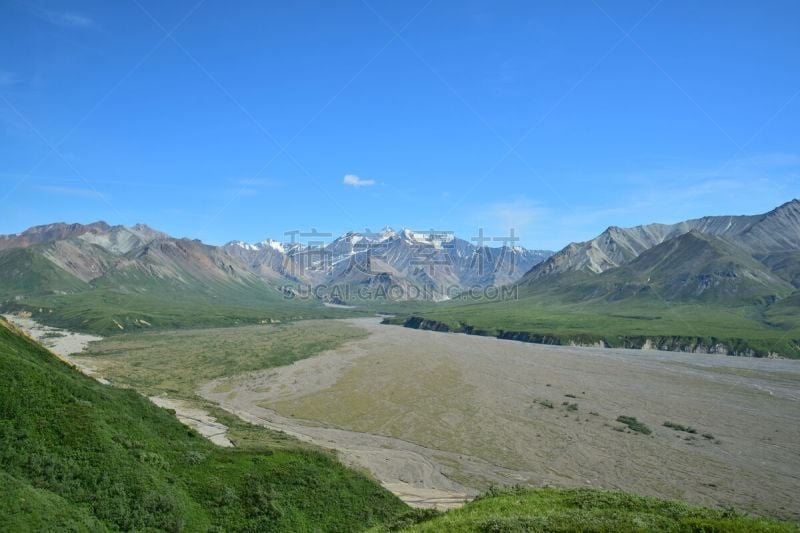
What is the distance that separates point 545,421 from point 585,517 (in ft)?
155

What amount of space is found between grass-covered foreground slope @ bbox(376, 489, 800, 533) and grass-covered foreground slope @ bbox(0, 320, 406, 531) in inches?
288

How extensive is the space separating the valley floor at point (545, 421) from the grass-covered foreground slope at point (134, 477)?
10.4 meters

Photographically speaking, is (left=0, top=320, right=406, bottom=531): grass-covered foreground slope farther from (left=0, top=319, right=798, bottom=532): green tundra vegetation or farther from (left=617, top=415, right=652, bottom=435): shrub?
(left=617, top=415, right=652, bottom=435): shrub

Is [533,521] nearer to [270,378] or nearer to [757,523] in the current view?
[757,523]

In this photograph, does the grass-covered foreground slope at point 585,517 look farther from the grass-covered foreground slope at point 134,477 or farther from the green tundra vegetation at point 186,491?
the grass-covered foreground slope at point 134,477

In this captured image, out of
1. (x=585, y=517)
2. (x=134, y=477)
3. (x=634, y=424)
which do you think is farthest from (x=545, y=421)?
(x=134, y=477)

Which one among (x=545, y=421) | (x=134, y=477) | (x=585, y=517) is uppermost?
(x=585, y=517)

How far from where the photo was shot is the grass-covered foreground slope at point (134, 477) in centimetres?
2414

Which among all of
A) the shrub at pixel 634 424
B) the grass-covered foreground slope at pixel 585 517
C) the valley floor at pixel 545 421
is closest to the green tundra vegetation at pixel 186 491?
the grass-covered foreground slope at pixel 585 517

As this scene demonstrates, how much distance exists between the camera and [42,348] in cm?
4500

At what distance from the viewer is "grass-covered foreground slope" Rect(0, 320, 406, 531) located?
79.2ft

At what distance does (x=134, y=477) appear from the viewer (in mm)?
27047

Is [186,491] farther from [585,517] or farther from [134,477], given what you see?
[585,517]

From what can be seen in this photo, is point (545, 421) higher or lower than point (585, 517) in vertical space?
lower
